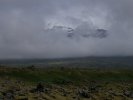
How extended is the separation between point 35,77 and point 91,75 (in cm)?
2013

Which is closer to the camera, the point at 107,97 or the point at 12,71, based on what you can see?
the point at 107,97

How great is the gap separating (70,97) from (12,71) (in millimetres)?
59166

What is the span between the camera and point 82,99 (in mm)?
37125

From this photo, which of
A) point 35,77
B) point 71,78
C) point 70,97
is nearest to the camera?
point 70,97

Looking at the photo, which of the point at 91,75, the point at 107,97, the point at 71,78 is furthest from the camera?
the point at 91,75

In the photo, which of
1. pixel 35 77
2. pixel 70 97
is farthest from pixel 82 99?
pixel 35 77

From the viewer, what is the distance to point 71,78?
94.1 metres

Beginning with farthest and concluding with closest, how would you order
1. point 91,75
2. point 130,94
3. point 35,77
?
1. point 91,75
2. point 35,77
3. point 130,94

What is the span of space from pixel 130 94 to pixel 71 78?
50.9m

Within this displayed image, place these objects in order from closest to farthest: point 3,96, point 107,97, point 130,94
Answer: point 3,96, point 107,97, point 130,94

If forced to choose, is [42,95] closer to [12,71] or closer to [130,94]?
[130,94]

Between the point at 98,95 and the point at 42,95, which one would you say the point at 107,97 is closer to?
the point at 98,95

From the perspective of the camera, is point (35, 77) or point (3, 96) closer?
point (3, 96)

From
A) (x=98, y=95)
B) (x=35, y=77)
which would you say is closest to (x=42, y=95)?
(x=98, y=95)
